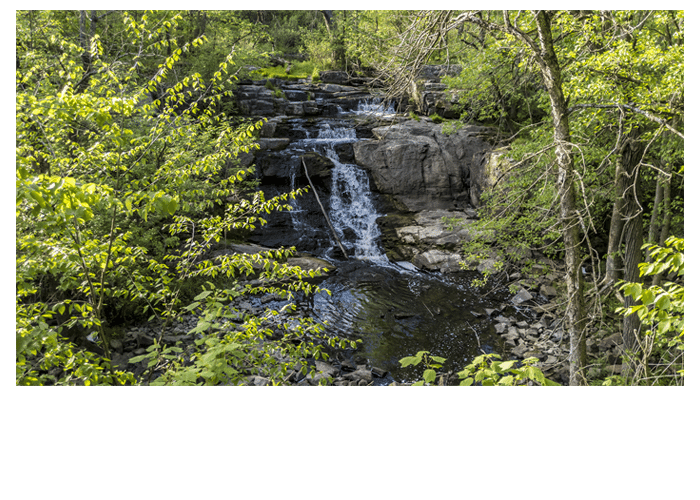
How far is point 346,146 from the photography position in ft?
35.1

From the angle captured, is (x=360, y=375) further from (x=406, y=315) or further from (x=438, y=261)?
(x=438, y=261)

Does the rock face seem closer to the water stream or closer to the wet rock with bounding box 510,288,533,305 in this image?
the water stream

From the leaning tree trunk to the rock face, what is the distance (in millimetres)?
7160

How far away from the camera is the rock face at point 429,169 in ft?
33.4

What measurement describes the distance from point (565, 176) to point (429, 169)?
759cm

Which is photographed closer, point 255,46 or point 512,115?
point 512,115

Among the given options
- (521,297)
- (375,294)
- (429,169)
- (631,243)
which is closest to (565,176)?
(631,243)

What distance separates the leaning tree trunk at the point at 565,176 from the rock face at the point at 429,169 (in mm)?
7160

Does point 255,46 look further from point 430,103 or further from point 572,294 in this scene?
point 572,294

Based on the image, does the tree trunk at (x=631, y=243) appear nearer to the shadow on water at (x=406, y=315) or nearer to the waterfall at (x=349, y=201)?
the shadow on water at (x=406, y=315)

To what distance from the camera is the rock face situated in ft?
33.4

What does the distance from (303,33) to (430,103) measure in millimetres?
5625

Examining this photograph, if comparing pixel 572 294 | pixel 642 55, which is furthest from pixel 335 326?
pixel 642 55

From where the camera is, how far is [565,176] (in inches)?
111
